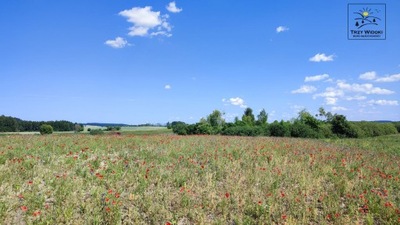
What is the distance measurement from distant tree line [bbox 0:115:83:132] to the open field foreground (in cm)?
7310

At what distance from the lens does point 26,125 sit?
81875mm

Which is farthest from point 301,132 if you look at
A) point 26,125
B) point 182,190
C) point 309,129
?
point 26,125

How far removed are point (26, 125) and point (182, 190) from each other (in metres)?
88.2

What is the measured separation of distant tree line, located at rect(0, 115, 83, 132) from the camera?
72125 mm

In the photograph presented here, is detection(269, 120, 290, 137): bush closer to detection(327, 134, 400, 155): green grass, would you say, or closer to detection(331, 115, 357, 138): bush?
detection(327, 134, 400, 155): green grass

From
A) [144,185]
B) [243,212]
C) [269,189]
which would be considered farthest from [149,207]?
[269,189]

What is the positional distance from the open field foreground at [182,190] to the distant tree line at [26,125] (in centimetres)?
7310

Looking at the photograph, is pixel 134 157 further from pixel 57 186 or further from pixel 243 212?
pixel 243 212

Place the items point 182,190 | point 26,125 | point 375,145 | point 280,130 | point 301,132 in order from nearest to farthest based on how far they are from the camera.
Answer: point 182,190 < point 375,145 < point 301,132 < point 280,130 < point 26,125

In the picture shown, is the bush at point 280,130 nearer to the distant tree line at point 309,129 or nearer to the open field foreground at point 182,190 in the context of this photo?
the distant tree line at point 309,129

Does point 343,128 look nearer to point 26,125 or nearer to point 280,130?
point 280,130

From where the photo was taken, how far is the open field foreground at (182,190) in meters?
6.50

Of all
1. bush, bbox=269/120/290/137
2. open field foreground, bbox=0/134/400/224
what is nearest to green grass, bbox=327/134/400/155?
bush, bbox=269/120/290/137

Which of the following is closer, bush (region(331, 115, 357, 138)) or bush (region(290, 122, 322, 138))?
bush (region(290, 122, 322, 138))
